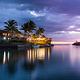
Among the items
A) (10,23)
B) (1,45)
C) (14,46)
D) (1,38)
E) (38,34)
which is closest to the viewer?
→ (1,45)

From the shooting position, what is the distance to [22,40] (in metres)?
58.7

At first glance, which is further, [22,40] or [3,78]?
[22,40]

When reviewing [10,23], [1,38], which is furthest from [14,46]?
[10,23]

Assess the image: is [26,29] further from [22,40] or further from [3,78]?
[3,78]

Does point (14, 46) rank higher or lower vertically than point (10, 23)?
lower

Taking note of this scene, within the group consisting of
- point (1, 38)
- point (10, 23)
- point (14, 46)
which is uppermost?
point (10, 23)

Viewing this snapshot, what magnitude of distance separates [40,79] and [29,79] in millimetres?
873

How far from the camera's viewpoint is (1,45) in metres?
40.8

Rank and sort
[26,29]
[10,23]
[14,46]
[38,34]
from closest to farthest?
[14,46] < [10,23] < [26,29] < [38,34]

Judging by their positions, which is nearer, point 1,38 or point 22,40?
point 1,38

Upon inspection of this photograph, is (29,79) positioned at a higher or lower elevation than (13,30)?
lower

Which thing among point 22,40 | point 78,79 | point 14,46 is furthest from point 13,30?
point 78,79

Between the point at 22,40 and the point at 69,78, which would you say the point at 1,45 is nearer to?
the point at 22,40

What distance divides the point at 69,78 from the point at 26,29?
62416 mm
